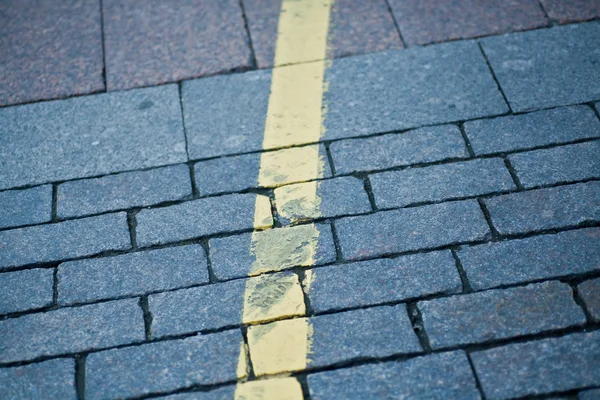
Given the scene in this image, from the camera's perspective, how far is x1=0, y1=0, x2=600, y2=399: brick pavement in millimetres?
2447

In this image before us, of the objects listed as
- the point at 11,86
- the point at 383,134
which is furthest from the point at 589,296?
the point at 11,86

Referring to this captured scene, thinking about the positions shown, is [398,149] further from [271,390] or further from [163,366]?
[163,366]

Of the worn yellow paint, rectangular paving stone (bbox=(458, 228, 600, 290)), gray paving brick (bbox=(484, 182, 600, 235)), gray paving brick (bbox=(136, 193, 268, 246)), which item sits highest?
gray paving brick (bbox=(136, 193, 268, 246))

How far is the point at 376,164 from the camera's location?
3.06m

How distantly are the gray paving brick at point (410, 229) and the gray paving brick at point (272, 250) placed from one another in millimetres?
93

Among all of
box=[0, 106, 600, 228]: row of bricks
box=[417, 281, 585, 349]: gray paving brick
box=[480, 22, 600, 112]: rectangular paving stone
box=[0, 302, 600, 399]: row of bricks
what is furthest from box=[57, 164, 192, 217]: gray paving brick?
box=[480, 22, 600, 112]: rectangular paving stone

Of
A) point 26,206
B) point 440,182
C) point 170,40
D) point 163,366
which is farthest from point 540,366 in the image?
point 170,40

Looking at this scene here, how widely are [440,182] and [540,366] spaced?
93 centimetres

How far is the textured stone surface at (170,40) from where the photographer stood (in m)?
3.57

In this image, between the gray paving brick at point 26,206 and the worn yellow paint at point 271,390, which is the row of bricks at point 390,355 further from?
the gray paving brick at point 26,206

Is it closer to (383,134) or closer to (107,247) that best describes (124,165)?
(107,247)

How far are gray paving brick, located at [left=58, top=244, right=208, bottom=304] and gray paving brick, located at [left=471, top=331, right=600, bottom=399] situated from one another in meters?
1.16

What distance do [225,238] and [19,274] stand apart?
2.87 feet

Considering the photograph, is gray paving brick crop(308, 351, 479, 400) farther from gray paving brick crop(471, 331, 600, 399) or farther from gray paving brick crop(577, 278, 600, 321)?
gray paving brick crop(577, 278, 600, 321)
